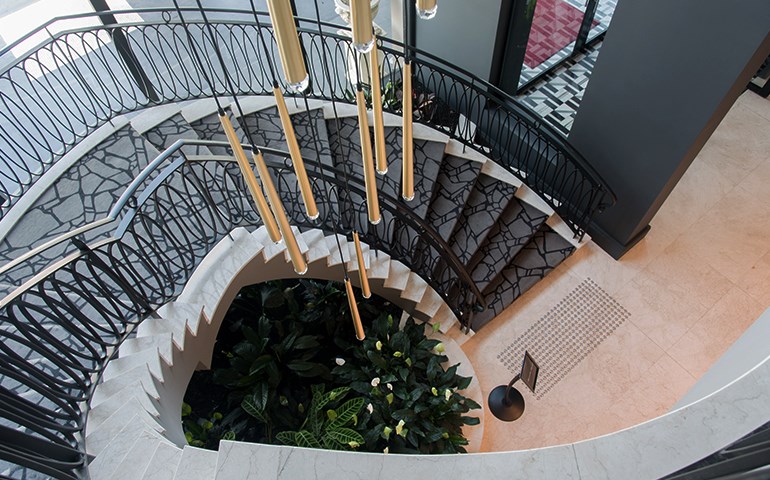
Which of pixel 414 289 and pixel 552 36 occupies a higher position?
pixel 552 36

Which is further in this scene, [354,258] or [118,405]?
[354,258]

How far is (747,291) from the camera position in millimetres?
5199

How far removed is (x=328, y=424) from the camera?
442 cm

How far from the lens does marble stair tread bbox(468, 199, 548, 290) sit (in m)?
5.29

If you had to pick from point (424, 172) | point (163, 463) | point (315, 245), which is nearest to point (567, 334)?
point (424, 172)

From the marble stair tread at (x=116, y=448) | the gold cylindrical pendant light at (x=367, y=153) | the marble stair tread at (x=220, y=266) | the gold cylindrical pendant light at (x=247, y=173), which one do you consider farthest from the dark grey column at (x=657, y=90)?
the marble stair tread at (x=116, y=448)

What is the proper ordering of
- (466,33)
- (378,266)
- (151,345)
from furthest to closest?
Answer: (466,33) → (378,266) → (151,345)

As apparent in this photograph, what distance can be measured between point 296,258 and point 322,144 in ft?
10.7

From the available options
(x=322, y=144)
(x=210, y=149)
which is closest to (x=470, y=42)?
(x=322, y=144)

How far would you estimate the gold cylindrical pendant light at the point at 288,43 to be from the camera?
1151 millimetres

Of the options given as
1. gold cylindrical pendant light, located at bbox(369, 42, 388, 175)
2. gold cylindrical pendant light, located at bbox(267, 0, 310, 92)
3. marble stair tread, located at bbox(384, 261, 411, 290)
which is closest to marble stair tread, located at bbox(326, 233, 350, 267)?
marble stair tread, located at bbox(384, 261, 411, 290)

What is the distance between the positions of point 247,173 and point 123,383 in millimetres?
2261

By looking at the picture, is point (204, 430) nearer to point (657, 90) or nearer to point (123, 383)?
point (123, 383)

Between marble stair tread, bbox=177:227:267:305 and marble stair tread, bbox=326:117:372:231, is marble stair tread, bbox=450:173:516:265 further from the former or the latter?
marble stair tread, bbox=177:227:267:305
